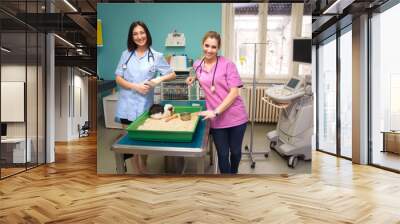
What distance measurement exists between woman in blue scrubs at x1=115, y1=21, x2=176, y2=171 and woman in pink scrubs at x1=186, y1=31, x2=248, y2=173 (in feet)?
1.50

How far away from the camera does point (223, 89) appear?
4.75 metres

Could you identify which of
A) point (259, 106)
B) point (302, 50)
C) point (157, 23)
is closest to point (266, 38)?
point (302, 50)

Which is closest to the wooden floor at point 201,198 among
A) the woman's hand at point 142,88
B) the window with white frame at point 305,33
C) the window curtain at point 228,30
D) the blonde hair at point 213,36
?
the woman's hand at point 142,88

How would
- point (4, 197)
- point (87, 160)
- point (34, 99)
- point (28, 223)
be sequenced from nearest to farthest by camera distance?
point (28, 223), point (4, 197), point (34, 99), point (87, 160)

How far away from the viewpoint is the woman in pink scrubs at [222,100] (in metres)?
4.74

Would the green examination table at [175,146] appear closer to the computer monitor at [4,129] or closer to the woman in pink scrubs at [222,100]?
→ the woman in pink scrubs at [222,100]

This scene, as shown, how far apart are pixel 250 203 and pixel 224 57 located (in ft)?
6.48

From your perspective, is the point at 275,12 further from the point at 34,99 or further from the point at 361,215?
the point at 34,99

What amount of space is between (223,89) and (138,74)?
3.67 ft

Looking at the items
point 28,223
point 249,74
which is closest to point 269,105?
point 249,74

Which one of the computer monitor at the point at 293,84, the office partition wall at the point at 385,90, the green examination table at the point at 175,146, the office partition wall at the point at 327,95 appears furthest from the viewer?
the office partition wall at the point at 327,95

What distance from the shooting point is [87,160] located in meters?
7.13

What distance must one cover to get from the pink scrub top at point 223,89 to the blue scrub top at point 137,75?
0.48 meters

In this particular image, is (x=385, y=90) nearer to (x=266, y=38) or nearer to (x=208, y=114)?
(x=266, y=38)
